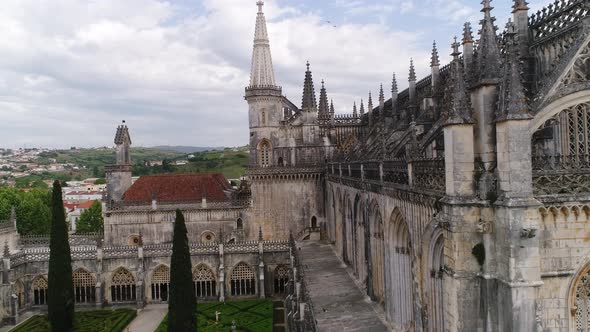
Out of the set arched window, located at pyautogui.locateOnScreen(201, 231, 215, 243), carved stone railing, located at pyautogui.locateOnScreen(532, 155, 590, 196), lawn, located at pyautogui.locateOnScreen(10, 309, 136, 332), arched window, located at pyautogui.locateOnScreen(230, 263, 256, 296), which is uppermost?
carved stone railing, located at pyautogui.locateOnScreen(532, 155, 590, 196)

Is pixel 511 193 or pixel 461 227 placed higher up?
pixel 511 193

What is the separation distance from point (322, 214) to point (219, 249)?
1223 cm

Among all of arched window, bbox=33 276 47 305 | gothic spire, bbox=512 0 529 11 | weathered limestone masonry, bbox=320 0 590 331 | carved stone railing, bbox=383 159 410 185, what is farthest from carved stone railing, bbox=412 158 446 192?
arched window, bbox=33 276 47 305

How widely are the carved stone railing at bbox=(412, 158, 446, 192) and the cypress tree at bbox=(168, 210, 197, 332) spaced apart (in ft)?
55.4

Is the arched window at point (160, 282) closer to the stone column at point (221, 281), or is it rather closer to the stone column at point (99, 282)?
the stone column at point (99, 282)

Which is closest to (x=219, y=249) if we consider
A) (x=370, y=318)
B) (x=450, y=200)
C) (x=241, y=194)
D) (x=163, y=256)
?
(x=163, y=256)

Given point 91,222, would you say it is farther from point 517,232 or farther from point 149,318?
point 517,232

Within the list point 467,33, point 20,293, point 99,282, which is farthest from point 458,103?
point 20,293

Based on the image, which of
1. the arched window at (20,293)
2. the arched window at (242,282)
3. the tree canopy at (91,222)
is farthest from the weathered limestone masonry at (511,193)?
the tree canopy at (91,222)

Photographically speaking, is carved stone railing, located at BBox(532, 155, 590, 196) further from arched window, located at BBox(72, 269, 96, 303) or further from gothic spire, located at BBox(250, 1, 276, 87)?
gothic spire, located at BBox(250, 1, 276, 87)

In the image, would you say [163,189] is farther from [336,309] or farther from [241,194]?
[336,309]

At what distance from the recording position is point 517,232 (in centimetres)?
1135

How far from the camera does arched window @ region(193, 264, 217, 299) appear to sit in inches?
1476

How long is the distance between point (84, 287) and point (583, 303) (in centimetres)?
3481
